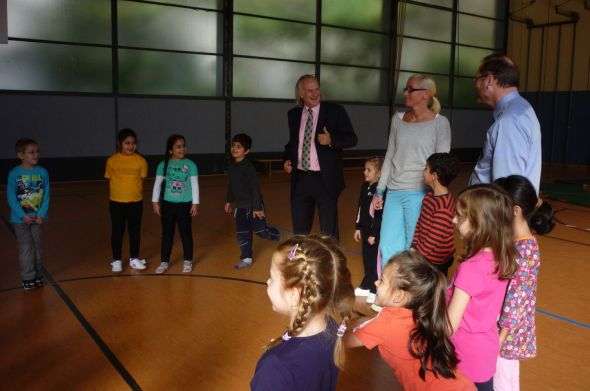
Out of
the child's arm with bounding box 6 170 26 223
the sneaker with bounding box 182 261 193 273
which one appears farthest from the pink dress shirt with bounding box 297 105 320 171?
the child's arm with bounding box 6 170 26 223

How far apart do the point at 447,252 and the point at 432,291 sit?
1.51 meters

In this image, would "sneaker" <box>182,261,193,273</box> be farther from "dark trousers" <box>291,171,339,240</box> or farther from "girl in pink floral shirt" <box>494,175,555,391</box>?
"girl in pink floral shirt" <box>494,175,555,391</box>

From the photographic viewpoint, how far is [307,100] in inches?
174

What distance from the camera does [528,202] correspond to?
224 cm

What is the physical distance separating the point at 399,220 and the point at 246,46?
9.76m

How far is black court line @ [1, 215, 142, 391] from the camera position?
2885mm

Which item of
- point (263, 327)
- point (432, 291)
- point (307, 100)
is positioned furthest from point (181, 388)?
point (307, 100)

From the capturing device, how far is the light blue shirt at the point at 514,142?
2.50m

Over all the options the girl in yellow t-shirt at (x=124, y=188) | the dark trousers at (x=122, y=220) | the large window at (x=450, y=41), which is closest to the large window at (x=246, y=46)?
the large window at (x=450, y=41)

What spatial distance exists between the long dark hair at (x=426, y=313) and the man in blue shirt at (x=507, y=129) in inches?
33.8

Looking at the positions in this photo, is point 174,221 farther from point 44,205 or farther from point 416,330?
point 416,330

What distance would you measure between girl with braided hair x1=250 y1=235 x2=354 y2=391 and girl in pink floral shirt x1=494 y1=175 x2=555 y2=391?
939mm

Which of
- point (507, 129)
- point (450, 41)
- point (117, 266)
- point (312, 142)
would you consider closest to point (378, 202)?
point (312, 142)

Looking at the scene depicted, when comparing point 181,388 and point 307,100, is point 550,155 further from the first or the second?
point 181,388
